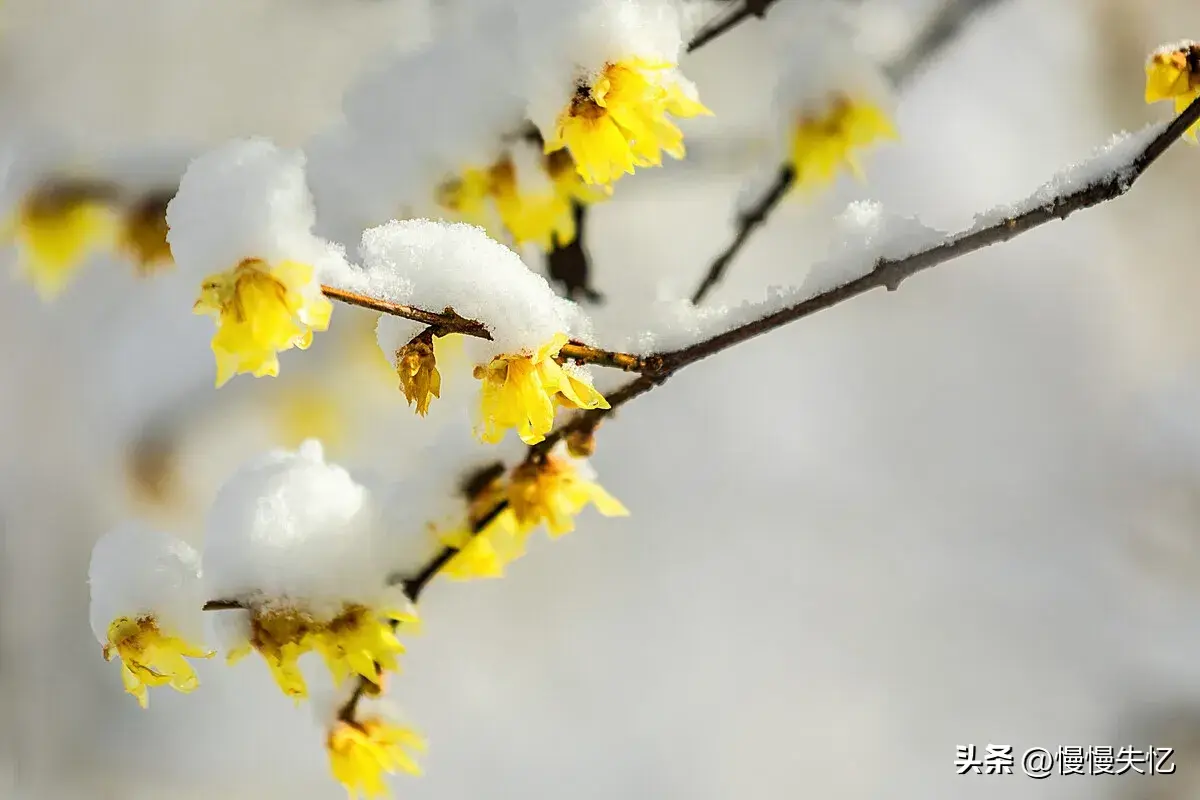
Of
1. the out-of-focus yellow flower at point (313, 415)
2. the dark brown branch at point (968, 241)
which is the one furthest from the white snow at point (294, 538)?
the out-of-focus yellow flower at point (313, 415)

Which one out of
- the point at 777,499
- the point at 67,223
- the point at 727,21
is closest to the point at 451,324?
the point at 727,21

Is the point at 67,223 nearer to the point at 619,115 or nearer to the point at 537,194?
the point at 537,194

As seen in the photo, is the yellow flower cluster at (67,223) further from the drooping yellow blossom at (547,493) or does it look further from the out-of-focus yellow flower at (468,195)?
the drooping yellow blossom at (547,493)

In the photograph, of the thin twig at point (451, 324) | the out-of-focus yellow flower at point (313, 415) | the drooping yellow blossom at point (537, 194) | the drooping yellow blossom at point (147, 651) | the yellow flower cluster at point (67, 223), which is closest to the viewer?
the thin twig at point (451, 324)

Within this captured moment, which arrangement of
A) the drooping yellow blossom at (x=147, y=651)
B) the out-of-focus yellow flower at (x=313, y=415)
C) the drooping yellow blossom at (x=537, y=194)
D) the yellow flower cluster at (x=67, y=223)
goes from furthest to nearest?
the out-of-focus yellow flower at (x=313, y=415) < the yellow flower cluster at (x=67, y=223) < the drooping yellow blossom at (x=537, y=194) < the drooping yellow blossom at (x=147, y=651)

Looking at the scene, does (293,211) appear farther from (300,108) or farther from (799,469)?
(799,469)

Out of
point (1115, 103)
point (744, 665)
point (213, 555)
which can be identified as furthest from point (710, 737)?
point (1115, 103)
